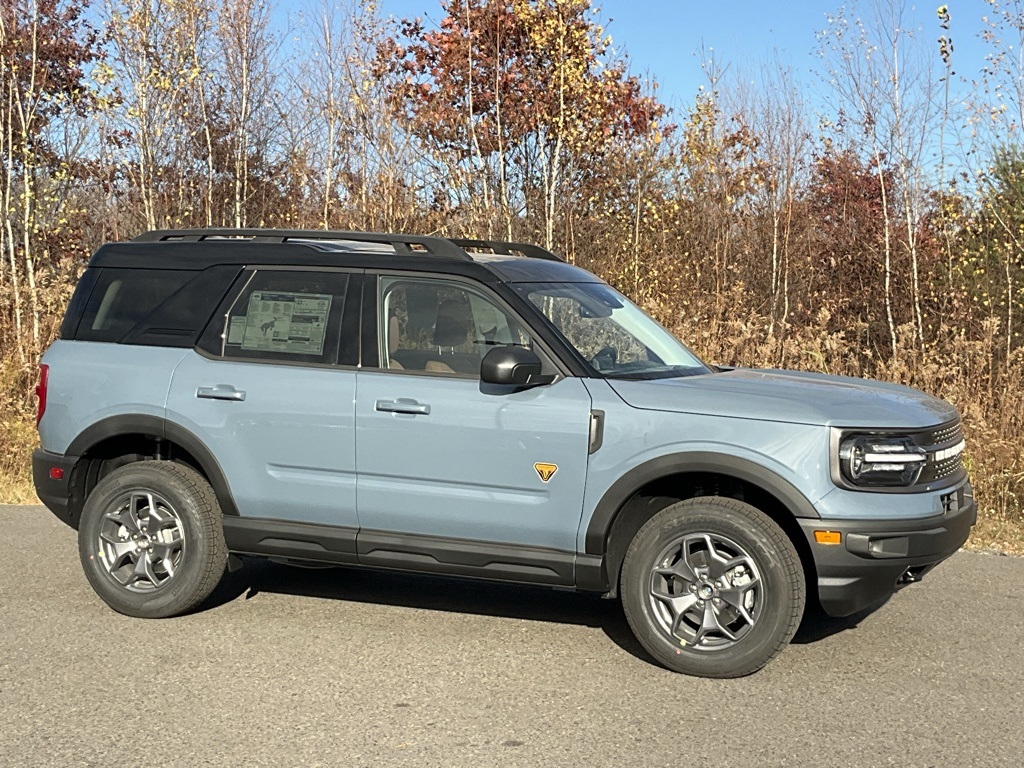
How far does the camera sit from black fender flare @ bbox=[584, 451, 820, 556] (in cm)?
513

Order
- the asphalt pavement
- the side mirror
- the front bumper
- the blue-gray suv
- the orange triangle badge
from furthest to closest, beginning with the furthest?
the orange triangle badge, the side mirror, the blue-gray suv, the front bumper, the asphalt pavement

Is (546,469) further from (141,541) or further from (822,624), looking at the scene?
(141,541)

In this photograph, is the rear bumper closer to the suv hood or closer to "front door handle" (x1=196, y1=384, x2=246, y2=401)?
"front door handle" (x1=196, y1=384, x2=246, y2=401)

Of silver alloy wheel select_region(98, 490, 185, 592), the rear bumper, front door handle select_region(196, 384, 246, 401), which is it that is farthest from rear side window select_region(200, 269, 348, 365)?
the rear bumper

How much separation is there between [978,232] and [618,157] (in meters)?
4.33

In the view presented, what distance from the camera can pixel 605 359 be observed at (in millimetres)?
5754

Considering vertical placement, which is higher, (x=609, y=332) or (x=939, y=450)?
(x=609, y=332)

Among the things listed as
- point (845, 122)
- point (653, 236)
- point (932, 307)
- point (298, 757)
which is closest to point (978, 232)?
point (932, 307)

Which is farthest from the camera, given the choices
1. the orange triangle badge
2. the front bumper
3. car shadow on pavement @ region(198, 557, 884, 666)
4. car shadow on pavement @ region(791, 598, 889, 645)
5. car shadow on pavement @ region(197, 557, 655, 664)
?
car shadow on pavement @ region(197, 557, 655, 664)

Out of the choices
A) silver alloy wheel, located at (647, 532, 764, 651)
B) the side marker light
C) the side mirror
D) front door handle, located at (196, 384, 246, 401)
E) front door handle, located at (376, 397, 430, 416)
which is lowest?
silver alloy wheel, located at (647, 532, 764, 651)

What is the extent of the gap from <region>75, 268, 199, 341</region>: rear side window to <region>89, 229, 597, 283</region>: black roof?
5cm

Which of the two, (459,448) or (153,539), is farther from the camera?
(153,539)

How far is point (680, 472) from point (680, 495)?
394 millimetres

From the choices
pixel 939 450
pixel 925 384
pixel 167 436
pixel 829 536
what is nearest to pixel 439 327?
pixel 167 436
